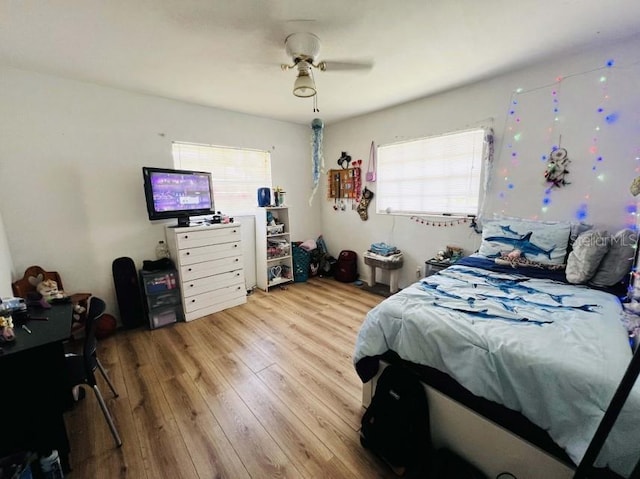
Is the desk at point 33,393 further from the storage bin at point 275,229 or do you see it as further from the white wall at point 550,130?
the white wall at point 550,130

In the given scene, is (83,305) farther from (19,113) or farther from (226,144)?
(226,144)

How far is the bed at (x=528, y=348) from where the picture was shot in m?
0.90

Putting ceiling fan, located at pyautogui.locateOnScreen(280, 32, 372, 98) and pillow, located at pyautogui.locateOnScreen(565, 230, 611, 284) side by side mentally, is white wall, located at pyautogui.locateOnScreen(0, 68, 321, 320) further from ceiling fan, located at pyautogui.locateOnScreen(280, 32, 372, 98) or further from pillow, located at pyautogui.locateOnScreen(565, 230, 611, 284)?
pillow, located at pyautogui.locateOnScreen(565, 230, 611, 284)

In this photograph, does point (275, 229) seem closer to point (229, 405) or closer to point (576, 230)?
point (229, 405)

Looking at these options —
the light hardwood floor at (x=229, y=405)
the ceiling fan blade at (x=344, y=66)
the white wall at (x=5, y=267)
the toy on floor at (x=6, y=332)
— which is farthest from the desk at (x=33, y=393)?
the ceiling fan blade at (x=344, y=66)

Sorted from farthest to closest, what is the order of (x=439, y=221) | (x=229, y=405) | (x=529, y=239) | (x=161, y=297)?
1. (x=439, y=221)
2. (x=161, y=297)
3. (x=529, y=239)
4. (x=229, y=405)

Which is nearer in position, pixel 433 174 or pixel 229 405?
pixel 229 405

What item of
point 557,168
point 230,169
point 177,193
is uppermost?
point 230,169

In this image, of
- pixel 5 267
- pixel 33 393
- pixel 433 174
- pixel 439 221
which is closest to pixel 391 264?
pixel 439 221

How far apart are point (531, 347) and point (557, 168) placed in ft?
6.65

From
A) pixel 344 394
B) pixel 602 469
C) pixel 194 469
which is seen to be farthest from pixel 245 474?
pixel 602 469

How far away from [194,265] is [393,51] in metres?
2.78

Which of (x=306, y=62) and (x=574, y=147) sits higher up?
(x=306, y=62)

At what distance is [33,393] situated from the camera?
1.23 metres
